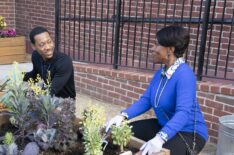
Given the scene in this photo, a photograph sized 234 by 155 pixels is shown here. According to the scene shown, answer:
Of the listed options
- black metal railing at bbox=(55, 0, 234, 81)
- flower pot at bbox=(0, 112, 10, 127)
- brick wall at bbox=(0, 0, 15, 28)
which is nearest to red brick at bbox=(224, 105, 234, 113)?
black metal railing at bbox=(55, 0, 234, 81)

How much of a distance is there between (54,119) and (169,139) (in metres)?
0.84

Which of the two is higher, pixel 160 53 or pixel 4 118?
pixel 160 53

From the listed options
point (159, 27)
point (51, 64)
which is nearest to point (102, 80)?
point (159, 27)

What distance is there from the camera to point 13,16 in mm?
9117

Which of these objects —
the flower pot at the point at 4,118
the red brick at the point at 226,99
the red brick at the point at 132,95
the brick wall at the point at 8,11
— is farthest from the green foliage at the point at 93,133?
the brick wall at the point at 8,11

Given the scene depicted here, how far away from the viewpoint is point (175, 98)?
9.64 ft

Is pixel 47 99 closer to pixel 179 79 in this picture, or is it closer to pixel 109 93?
pixel 179 79

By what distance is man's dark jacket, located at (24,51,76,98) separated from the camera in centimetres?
362

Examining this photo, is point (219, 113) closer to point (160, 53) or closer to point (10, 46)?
point (160, 53)

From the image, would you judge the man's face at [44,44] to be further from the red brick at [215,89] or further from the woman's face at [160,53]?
the red brick at [215,89]

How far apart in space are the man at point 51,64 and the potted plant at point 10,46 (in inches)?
167

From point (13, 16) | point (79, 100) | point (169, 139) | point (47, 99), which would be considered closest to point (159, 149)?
point (169, 139)

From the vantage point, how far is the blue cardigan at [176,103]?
2.73 m

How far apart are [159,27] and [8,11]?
4.31 m
